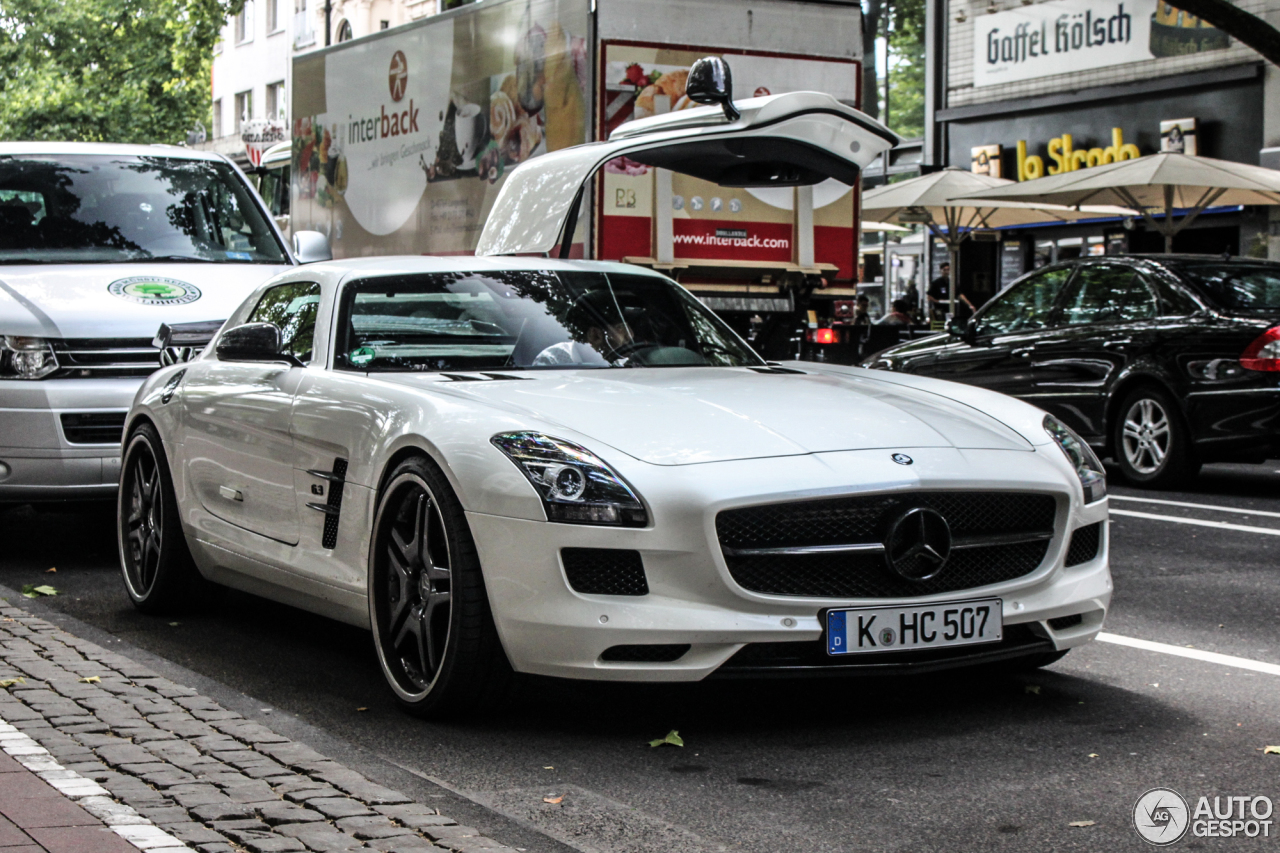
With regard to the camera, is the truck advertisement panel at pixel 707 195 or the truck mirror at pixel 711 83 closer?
the truck mirror at pixel 711 83

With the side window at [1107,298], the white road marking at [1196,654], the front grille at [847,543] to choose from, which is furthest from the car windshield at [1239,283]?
the front grille at [847,543]

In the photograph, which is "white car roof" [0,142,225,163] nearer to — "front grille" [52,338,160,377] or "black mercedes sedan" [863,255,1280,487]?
"front grille" [52,338,160,377]

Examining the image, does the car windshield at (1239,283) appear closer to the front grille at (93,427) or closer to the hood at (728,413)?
the hood at (728,413)

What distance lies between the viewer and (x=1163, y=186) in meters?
18.4

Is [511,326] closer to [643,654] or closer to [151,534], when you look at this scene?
[643,654]

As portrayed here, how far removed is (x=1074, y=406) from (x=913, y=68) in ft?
163

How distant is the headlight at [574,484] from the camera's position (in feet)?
14.9

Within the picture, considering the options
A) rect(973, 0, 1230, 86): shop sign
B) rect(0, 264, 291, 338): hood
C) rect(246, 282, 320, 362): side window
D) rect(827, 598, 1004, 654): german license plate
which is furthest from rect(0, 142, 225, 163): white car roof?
rect(973, 0, 1230, 86): shop sign

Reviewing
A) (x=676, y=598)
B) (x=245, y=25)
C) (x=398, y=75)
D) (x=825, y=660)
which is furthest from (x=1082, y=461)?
(x=245, y=25)

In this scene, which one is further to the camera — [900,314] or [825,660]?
[900,314]

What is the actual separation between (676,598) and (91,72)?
171 ft

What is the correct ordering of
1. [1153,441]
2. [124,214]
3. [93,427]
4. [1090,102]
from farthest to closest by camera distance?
[1090,102] < [1153,441] < [124,214] < [93,427]

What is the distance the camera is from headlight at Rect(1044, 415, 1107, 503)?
5.27 meters

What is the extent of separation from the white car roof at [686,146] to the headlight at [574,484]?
179 inches
